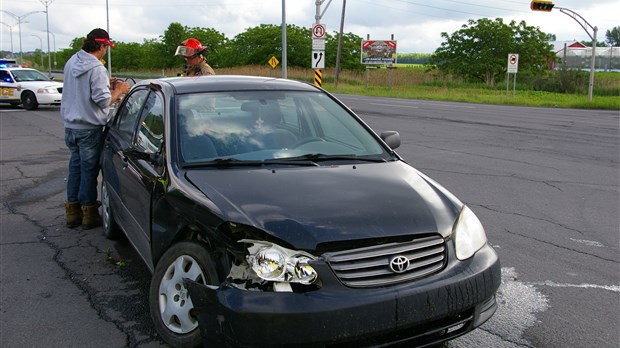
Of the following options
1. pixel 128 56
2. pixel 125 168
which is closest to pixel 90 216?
pixel 125 168

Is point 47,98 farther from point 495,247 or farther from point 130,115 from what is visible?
point 495,247

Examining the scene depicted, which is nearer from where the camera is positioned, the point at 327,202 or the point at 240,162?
the point at 327,202

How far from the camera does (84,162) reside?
5727 millimetres

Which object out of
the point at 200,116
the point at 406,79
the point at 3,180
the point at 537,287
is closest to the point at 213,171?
the point at 200,116

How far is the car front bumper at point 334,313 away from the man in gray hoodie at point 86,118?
340cm

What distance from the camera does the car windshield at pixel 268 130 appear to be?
3.71 metres

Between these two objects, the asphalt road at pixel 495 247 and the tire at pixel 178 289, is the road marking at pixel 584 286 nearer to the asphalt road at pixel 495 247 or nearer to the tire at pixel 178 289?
the asphalt road at pixel 495 247

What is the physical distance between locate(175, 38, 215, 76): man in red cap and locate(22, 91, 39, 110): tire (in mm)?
16050

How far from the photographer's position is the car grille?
2.68m

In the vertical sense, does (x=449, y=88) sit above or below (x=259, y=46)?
below

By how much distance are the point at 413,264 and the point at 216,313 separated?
37.9 inches

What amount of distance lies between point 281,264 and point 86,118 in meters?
3.73

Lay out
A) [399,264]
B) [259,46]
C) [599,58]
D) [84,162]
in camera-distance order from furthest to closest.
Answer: [599,58]
[259,46]
[84,162]
[399,264]

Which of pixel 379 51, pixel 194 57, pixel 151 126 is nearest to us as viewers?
pixel 151 126
